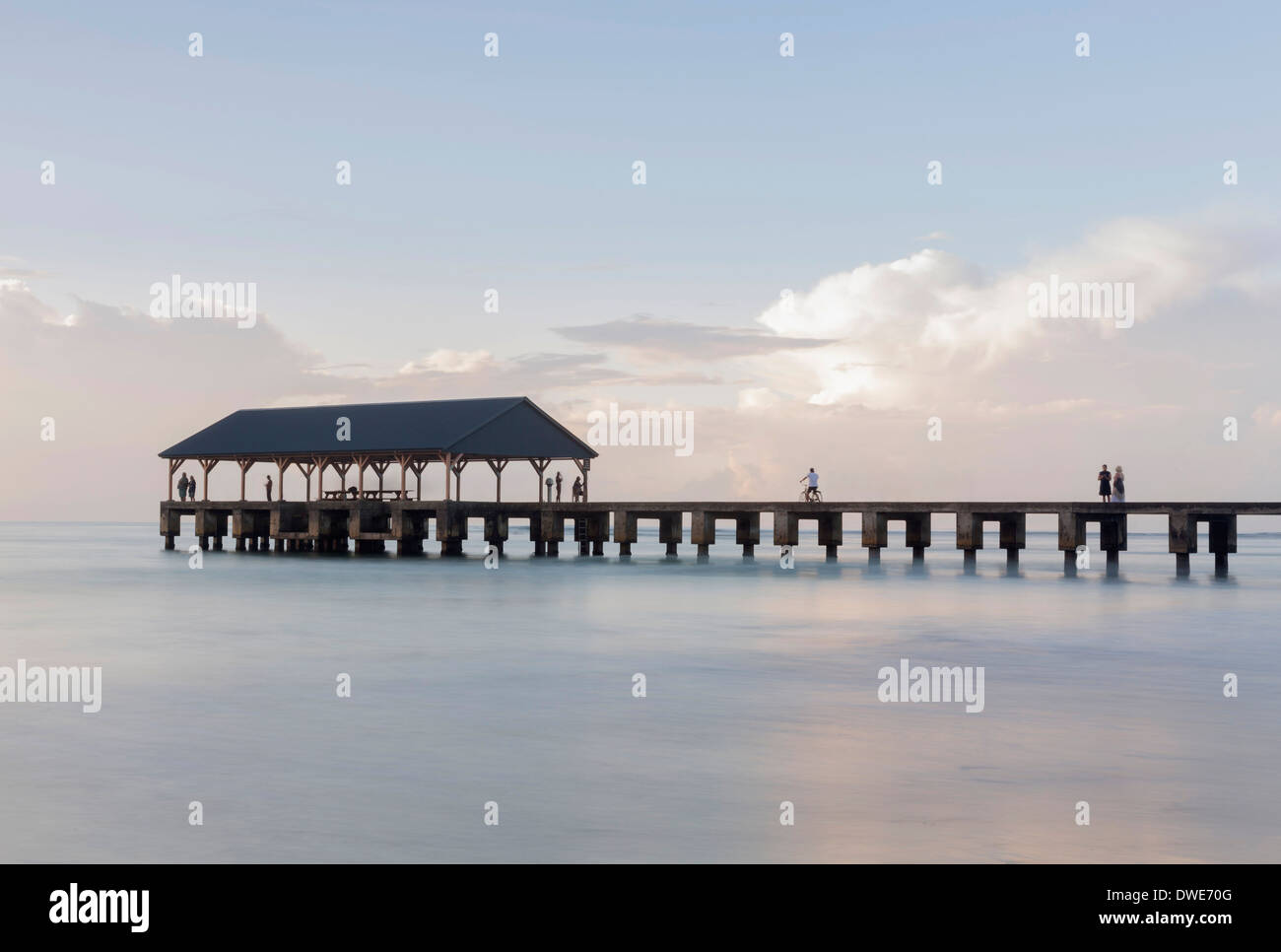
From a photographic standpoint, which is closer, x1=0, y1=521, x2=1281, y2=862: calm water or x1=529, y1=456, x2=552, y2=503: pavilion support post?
x1=0, y1=521, x2=1281, y2=862: calm water

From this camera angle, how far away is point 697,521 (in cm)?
4178

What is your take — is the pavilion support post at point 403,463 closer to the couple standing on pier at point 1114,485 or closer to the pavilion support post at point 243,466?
the pavilion support post at point 243,466

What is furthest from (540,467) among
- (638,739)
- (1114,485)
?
(638,739)

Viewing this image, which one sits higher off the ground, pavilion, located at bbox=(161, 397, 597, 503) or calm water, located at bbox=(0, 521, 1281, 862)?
pavilion, located at bbox=(161, 397, 597, 503)

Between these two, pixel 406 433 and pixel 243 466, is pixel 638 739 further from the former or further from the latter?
pixel 243 466

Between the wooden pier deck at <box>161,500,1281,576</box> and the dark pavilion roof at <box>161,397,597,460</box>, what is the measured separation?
1.93m

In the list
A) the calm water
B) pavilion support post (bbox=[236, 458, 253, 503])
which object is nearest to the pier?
pavilion support post (bbox=[236, 458, 253, 503])

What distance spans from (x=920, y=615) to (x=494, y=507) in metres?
22.9

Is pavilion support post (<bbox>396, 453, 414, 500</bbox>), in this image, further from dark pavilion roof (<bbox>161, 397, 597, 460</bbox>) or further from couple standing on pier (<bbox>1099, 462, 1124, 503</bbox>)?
couple standing on pier (<bbox>1099, 462, 1124, 503</bbox>)

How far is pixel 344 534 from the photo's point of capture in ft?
154

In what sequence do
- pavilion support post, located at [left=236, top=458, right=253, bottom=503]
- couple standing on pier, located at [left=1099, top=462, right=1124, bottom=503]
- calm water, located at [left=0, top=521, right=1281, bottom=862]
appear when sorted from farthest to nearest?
pavilion support post, located at [left=236, top=458, right=253, bottom=503]
couple standing on pier, located at [left=1099, top=462, right=1124, bottom=503]
calm water, located at [left=0, top=521, right=1281, bottom=862]

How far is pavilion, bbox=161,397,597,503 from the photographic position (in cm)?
4166

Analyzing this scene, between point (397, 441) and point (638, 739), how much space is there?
107 feet
